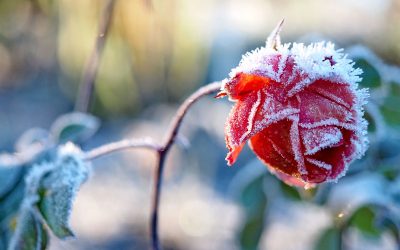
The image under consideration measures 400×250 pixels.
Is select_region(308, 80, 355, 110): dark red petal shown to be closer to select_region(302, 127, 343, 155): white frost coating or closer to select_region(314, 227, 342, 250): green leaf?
select_region(302, 127, 343, 155): white frost coating

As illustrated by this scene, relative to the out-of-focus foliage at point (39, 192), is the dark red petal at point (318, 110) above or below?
below

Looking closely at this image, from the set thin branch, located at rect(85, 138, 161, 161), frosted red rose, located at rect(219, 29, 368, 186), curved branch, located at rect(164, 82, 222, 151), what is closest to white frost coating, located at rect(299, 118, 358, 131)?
frosted red rose, located at rect(219, 29, 368, 186)

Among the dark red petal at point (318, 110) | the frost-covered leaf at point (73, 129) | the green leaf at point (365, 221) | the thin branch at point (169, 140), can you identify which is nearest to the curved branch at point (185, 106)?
the thin branch at point (169, 140)

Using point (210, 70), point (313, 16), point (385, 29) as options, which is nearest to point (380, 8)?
point (385, 29)

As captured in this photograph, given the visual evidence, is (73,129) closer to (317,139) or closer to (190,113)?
(317,139)

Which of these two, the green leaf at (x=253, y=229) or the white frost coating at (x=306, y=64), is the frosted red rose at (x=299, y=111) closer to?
the white frost coating at (x=306, y=64)

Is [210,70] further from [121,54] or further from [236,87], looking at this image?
[236,87]
